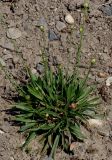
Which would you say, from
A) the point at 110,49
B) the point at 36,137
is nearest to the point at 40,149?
the point at 36,137

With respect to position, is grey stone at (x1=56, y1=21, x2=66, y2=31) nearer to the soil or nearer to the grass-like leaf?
the soil

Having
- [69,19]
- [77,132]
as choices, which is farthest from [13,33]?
[77,132]

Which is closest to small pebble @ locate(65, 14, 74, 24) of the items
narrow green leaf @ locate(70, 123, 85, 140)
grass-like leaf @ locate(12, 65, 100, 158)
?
grass-like leaf @ locate(12, 65, 100, 158)

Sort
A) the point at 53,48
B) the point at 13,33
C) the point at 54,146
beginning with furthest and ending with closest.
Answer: the point at 13,33, the point at 53,48, the point at 54,146

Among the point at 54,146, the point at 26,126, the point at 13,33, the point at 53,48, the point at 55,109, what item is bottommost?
the point at 54,146

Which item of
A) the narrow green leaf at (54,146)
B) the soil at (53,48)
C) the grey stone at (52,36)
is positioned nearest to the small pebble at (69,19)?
the soil at (53,48)

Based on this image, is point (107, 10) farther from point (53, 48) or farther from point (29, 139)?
point (29, 139)

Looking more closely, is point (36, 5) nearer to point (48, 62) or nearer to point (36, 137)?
point (48, 62)
